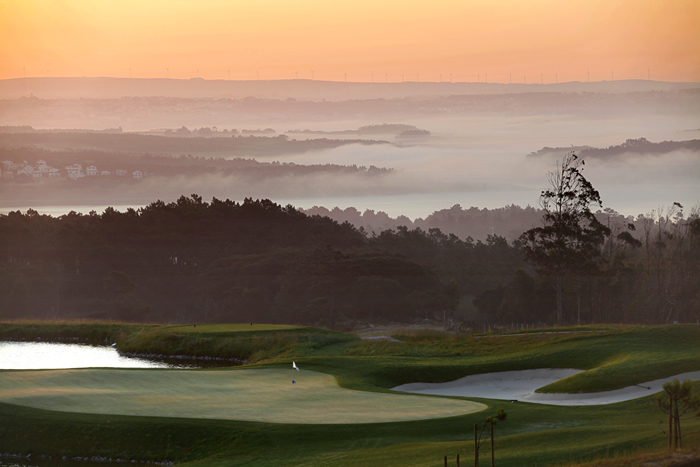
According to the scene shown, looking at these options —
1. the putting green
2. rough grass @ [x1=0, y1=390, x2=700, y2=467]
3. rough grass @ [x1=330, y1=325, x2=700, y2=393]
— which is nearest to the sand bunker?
rough grass @ [x1=330, y1=325, x2=700, y2=393]

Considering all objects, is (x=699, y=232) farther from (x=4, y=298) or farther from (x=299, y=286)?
(x=4, y=298)

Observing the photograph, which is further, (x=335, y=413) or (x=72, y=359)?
(x=72, y=359)

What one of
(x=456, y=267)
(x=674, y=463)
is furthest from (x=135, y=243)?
(x=674, y=463)

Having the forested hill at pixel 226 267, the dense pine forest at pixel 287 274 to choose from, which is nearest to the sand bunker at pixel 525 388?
the dense pine forest at pixel 287 274

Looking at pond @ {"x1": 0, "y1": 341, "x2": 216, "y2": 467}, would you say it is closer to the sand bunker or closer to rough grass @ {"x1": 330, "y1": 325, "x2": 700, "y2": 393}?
rough grass @ {"x1": 330, "y1": 325, "x2": 700, "y2": 393}

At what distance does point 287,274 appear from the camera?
96062 millimetres

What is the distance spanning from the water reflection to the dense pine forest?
115 ft

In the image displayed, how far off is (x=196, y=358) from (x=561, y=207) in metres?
38.5

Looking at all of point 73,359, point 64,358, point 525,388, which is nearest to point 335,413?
point 525,388

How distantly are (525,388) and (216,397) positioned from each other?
13900 mm

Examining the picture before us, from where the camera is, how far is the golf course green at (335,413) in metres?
19.6

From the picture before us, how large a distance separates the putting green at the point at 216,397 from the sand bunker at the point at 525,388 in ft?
14.2

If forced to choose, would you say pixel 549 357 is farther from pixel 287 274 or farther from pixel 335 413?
pixel 287 274

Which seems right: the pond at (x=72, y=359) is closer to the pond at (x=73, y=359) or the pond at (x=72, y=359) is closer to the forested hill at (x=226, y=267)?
the pond at (x=73, y=359)
